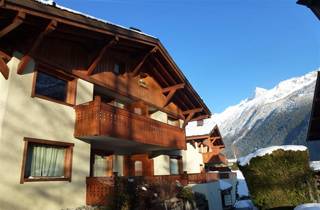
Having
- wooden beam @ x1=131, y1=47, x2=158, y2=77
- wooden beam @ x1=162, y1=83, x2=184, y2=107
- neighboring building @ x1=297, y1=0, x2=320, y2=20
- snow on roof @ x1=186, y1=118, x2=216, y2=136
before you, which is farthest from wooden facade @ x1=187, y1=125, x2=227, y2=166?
neighboring building @ x1=297, y1=0, x2=320, y2=20

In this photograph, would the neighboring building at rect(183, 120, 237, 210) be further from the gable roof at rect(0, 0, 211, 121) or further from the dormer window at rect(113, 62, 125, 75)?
the dormer window at rect(113, 62, 125, 75)

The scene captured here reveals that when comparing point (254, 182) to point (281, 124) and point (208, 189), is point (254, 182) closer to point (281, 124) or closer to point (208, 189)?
point (208, 189)

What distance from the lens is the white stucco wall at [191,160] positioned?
77.5ft

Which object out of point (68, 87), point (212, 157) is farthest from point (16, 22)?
point (212, 157)

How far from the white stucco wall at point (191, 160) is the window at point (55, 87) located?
38.7 ft

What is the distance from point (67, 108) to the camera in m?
13.2

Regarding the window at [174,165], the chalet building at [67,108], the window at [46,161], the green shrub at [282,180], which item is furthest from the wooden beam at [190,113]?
the window at [46,161]

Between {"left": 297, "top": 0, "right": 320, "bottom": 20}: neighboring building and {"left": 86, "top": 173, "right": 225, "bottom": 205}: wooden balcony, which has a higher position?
{"left": 297, "top": 0, "right": 320, "bottom": 20}: neighboring building

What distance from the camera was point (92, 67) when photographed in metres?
14.6

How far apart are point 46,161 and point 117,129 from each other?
3225 mm

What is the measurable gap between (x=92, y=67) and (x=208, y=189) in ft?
42.4

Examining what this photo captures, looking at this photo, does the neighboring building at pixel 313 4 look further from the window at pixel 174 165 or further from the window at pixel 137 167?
the window at pixel 174 165

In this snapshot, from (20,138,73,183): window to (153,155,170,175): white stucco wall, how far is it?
24.8ft

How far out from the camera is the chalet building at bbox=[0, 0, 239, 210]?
1078cm
